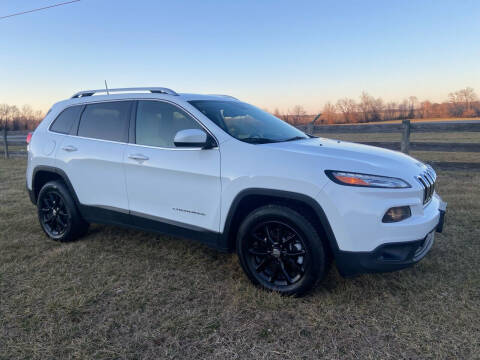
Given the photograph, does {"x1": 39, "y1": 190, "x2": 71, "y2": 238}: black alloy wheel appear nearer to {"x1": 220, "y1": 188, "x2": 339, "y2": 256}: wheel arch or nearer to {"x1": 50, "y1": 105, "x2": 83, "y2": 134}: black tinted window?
{"x1": 50, "y1": 105, "x2": 83, "y2": 134}: black tinted window

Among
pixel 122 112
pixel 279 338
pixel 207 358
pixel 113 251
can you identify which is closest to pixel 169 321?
pixel 207 358

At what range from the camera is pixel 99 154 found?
150 inches

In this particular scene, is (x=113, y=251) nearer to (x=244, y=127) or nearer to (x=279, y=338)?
(x=244, y=127)

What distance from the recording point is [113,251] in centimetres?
405

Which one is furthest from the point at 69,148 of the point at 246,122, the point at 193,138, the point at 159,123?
the point at 246,122

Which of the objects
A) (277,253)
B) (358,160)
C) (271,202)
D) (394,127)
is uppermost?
(394,127)

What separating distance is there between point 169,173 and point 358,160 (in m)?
1.69

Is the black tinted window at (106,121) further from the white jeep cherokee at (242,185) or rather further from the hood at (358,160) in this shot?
the hood at (358,160)

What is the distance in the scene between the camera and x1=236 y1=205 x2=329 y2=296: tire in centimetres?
276

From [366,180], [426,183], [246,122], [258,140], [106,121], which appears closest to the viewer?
[366,180]

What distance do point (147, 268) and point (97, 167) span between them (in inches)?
48.6

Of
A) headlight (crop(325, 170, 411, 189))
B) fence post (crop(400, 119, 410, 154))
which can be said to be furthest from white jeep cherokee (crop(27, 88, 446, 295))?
fence post (crop(400, 119, 410, 154))

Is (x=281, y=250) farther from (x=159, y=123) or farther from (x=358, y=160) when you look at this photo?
(x=159, y=123)

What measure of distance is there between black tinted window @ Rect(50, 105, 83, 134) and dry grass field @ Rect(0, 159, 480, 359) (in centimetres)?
143
